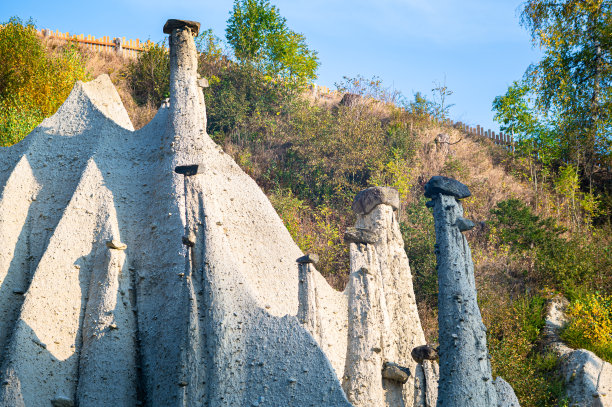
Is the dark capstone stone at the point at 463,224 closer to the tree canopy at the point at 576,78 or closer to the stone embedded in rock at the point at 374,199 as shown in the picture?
the stone embedded in rock at the point at 374,199

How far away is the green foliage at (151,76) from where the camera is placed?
21.1 m

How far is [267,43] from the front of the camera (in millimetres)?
22641

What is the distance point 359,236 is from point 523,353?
20.0 feet

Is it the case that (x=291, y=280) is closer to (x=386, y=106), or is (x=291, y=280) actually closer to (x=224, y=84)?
(x=224, y=84)

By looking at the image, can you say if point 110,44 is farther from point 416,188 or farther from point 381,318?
point 381,318

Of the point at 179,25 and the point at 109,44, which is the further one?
the point at 109,44

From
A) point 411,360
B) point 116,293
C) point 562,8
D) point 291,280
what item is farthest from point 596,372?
point 562,8

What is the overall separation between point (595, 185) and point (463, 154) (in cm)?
454

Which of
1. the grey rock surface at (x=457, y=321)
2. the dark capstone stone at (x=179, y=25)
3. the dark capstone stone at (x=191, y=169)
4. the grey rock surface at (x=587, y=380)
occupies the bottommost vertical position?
the grey rock surface at (x=587, y=380)

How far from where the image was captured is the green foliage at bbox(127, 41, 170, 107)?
2108 centimetres

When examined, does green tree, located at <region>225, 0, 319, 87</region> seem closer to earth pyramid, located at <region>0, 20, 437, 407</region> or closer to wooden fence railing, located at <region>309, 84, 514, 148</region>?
wooden fence railing, located at <region>309, 84, 514, 148</region>

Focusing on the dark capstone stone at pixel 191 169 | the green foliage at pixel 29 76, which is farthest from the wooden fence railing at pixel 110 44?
the dark capstone stone at pixel 191 169

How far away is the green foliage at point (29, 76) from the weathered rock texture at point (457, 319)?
10.7 meters

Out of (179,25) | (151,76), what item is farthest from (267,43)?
(179,25)
